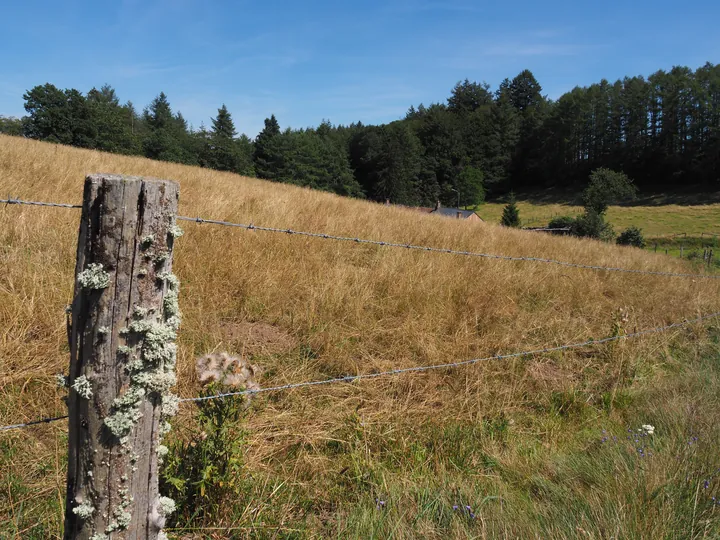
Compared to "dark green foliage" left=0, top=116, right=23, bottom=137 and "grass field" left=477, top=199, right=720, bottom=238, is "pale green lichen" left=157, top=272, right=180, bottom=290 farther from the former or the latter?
"dark green foliage" left=0, top=116, right=23, bottom=137

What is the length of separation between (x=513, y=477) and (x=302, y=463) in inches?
50.2

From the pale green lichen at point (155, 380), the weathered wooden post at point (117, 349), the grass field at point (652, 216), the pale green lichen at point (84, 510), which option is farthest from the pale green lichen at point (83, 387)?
the grass field at point (652, 216)

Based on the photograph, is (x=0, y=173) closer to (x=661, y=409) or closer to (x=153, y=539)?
(x=153, y=539)

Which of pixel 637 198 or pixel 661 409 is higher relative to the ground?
pixel 637 198

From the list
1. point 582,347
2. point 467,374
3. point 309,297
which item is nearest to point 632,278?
point 582,347

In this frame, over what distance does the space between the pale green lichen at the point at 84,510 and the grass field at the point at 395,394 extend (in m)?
0.69

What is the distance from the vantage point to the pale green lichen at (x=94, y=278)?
4.64 ft

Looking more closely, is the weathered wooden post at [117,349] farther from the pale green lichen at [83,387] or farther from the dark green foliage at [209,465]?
the dark green foliage at [209,465]

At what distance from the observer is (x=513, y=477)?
9.39 feet

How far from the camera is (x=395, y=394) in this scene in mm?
3670

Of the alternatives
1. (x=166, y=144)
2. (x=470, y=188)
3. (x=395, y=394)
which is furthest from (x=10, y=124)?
(x=395, y=394)

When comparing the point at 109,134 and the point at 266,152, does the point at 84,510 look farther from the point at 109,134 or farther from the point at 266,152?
the point at 266,152

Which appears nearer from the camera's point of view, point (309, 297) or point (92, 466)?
point (92, 466)

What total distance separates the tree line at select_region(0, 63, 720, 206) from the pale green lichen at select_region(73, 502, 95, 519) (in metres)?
59.1
